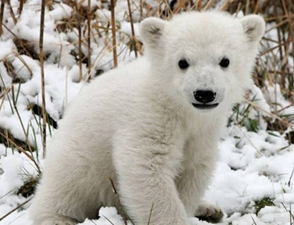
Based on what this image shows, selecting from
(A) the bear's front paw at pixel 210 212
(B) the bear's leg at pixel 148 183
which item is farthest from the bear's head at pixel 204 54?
(A) the bear's front paw at pixel 210 212

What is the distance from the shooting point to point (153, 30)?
14.7 feet

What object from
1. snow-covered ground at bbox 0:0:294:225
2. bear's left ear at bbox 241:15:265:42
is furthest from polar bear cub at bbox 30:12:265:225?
snow-covered ground at bbox 0:0:294:225

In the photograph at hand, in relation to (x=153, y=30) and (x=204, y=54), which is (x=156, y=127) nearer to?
(x=204, y=54)

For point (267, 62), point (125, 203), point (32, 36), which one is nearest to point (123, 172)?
point (125, 203)

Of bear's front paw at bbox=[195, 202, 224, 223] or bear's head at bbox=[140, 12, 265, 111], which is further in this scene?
bear's front paw at bbox=[195, 202, 224, 223]

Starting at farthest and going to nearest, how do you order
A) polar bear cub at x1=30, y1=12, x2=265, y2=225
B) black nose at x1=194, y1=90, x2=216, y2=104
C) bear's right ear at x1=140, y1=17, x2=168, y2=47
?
bear's right ear at x1=140, y1=17, x2=168, y2=47 < polar bear cub at x1=30, y1=12, x2=265, y2=225 < black nose at x1=194, y1=90, x2=216, y2=104

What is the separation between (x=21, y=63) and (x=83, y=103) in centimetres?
216

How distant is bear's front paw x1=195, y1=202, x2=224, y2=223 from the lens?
15.9 ft

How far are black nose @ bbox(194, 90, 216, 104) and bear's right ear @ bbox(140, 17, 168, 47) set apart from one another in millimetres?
671

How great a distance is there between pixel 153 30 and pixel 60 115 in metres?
2.02

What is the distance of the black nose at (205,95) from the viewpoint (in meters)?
3.94

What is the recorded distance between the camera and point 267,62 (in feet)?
25.8

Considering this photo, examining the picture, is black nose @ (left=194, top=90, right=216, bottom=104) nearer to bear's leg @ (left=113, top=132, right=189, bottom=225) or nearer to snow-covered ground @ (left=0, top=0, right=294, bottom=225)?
bear's leg @ (left=113, top=132, right=189, bottom=225)

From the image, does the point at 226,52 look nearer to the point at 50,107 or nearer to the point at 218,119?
the point at 218,119
